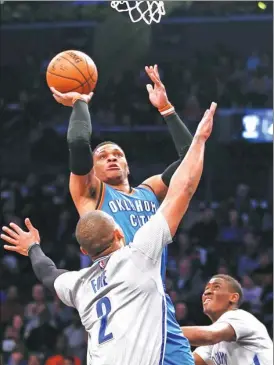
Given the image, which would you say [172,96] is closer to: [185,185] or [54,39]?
[54,39]

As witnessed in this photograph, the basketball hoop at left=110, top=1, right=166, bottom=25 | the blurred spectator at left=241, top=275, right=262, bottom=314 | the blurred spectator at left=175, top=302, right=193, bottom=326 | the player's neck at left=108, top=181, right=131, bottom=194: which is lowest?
the blurred spectator at left=175, top=302, right=193, bottom=326

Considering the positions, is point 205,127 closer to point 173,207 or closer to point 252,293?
point 173,207

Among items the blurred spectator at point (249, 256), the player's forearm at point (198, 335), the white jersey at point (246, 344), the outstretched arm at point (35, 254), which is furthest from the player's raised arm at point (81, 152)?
the blurred spectator at point (249, 256)

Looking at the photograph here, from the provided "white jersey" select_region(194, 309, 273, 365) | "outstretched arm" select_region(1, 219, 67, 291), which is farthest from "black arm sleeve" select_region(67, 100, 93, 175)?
"white jersey" select_region(194, 309, 273, 365)

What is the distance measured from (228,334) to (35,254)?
5.67ft

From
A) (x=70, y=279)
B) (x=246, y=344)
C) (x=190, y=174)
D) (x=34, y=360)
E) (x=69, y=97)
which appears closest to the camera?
(x=190, y=174)

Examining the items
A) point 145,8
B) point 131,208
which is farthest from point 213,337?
point 145,8

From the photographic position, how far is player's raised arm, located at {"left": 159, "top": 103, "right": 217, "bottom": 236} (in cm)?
372

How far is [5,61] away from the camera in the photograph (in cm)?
1508

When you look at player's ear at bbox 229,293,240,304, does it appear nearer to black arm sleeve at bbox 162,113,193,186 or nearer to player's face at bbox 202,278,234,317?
player's face at bbox 202,278,234,317

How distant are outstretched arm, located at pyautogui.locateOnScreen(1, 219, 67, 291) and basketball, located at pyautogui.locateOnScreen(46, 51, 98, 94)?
3.80 feet

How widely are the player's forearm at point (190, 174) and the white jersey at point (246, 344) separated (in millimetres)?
1955

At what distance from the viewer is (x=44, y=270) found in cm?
421

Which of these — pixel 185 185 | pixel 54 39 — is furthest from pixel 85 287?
pixel 54 39
